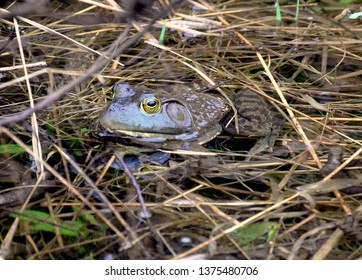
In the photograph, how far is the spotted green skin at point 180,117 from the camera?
9.71 ft

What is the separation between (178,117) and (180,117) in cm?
2

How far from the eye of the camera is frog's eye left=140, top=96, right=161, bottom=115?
2.98 metres

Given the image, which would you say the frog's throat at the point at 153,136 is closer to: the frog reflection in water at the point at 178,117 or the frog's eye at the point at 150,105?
the frog reflection in water at the point at 178,117

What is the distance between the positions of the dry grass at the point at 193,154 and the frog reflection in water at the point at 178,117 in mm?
84

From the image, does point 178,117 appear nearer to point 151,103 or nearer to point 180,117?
point 180,117

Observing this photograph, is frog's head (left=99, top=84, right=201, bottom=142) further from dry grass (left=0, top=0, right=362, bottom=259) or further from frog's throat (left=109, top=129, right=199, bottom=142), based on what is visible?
dry grass (left=0, top=0, right=362, bottom=259)

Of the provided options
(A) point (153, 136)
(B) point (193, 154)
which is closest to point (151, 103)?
(A) point (153, 136)

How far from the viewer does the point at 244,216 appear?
2.50 metres

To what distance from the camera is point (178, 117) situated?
3182mm

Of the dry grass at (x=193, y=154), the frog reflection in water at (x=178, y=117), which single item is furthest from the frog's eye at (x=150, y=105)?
the dry grass at (x=193, y=154)
